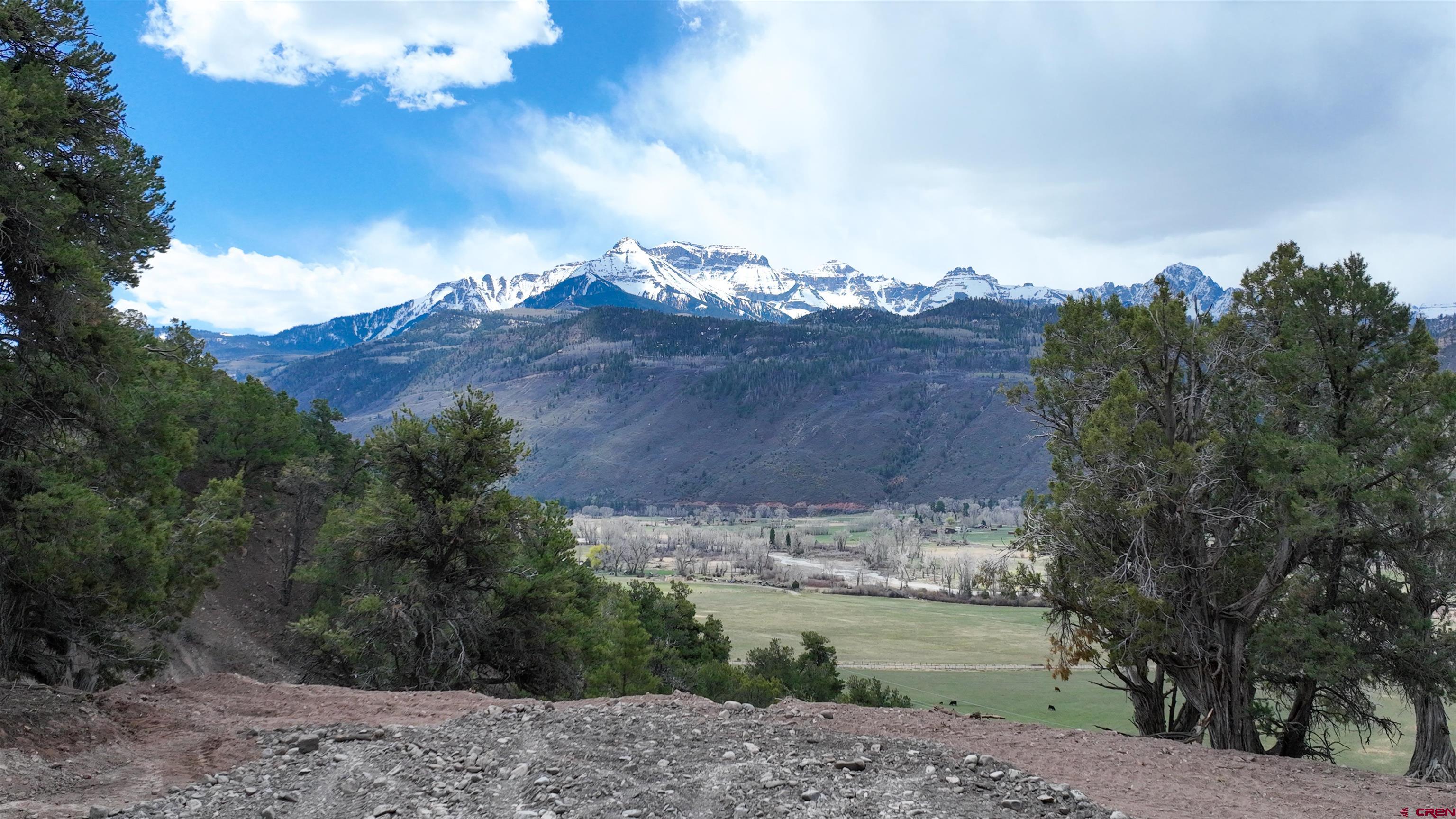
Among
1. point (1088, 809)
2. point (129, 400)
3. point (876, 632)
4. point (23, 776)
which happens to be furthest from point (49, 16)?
point (876, 632)

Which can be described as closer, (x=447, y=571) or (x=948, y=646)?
(x=447, y=571)

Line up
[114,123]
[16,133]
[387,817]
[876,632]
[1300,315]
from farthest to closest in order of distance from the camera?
[876,632], [1300,315], [114,123], [16,133], [387,817]

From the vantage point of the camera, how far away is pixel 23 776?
7.37 metres

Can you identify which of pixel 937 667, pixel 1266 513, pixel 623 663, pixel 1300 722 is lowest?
pixel 937 667

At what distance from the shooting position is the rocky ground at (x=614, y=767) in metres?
6.57

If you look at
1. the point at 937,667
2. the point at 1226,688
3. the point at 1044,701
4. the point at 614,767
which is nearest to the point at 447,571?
the point at 614,767

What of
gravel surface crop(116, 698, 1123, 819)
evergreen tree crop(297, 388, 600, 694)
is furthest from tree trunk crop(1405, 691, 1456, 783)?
evergreen tree crop(297, 388, 600, 694)

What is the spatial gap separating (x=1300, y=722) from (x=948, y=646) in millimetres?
49996

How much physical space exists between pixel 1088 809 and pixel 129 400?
13.9 metres

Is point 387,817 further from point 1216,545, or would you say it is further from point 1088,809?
point 1216,545

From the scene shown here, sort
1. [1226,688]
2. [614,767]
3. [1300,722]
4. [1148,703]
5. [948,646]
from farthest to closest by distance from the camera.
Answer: [948,646], [1148,703], [1226,688], [1300,722], [614,767]

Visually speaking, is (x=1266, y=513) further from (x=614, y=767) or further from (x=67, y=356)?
(x=67, y=356)

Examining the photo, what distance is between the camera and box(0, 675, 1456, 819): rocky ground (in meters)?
6.57

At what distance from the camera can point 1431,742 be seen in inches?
496
